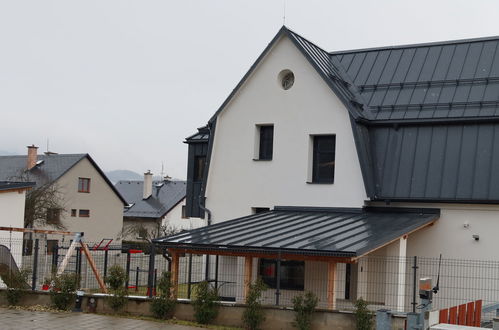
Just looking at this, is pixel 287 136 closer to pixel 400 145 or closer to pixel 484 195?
pixel 400 145

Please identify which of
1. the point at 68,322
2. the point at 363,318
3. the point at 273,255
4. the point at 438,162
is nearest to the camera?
the point at 363,318

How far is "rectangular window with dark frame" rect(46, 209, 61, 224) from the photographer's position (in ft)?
158

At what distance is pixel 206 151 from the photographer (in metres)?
25.8

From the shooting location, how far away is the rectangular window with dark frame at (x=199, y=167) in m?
25.8

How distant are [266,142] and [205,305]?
8794mm

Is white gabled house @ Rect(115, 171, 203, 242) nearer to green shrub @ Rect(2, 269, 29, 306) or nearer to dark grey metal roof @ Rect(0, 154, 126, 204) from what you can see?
dark grey metal roof @ Rect(0, 154, 126, 204)

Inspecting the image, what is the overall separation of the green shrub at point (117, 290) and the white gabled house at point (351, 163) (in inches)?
58.8

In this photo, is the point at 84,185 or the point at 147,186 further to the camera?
the point at 147,186

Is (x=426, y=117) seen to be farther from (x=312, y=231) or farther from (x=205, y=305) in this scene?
(x=205, y=305)

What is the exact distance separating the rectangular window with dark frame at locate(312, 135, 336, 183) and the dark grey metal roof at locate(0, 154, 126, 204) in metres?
34.7

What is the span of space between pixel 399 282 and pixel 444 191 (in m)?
3.92

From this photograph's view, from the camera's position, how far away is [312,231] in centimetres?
1812

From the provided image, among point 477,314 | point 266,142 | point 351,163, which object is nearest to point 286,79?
point 266,142

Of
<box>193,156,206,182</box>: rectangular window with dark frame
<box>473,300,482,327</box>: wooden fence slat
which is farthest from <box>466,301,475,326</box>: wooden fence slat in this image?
<box>193,156,206,182</box>: rectangular window with dark frame
